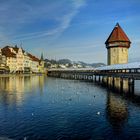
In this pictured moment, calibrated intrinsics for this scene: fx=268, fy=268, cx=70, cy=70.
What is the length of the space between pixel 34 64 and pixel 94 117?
5456 inches

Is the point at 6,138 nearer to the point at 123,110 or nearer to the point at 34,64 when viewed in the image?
the point at 123,110

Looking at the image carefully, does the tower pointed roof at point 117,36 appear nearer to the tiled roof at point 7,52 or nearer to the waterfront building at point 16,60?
the tiled roof at point 7,52

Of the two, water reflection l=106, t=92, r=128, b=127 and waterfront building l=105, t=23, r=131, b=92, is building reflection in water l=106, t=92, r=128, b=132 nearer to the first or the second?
water reflection l=106, t=92, r=128, b=127

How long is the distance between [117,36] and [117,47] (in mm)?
3964

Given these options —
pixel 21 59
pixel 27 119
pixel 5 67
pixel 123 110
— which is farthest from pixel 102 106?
pixel 21 59

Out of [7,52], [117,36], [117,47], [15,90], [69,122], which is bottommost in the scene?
[69,122]

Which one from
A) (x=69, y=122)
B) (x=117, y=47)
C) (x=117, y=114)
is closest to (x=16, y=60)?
(x=117, y=47)

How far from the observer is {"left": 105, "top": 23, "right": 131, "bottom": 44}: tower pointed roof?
8550cm

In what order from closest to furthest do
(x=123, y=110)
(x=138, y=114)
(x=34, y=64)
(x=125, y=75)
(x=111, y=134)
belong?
1. (x=111, y=134)
2. (x=138, y=114)
3. (x=123, y=110)
4. (x=125, y=75)
5. (x=34, y=64)

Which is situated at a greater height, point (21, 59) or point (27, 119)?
point (21, 59)

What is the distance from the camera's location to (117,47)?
84.6m

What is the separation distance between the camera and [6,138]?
1525cm

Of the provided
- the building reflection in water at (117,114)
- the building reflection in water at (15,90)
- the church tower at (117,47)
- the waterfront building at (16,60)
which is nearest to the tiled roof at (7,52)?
the waterfront building at (16,60)

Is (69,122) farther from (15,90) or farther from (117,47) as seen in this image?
(117,47)
